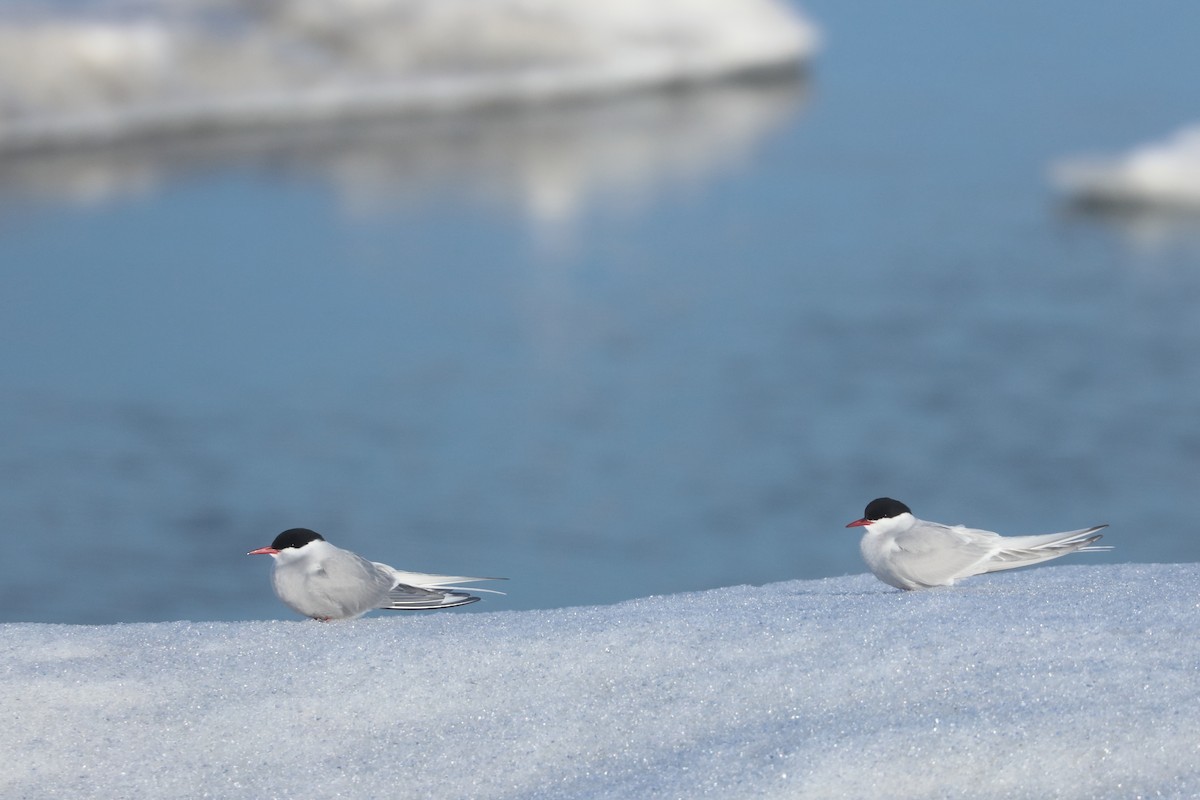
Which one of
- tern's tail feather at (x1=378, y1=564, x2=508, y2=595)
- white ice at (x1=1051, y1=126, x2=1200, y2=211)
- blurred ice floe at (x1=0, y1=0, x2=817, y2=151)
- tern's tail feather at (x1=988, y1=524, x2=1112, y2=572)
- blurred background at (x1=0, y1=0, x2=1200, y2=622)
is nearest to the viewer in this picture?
tern's tail feather at (x1=988, y1=524, x2=1112, y2=572)

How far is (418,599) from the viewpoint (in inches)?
146

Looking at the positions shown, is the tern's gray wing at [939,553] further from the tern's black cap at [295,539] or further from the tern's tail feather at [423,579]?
the tern's black cap at [295,539]

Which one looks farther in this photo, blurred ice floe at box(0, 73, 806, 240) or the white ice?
blurred ice floe at box(0, 73, 806, 240)

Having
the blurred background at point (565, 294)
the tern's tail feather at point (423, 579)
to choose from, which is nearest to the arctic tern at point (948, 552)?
the tern's tail feather at point (423, 579)

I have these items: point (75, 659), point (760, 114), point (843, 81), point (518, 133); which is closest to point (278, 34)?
point (518, 133)

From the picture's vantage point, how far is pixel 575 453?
13.3 meters

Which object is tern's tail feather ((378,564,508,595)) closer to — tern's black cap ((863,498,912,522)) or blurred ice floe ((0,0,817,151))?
tern's black cap ((863,498,912,522))

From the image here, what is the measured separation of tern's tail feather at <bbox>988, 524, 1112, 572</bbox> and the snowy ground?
0.08m

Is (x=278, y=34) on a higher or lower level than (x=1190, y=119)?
higher

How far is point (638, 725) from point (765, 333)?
13.2 metres

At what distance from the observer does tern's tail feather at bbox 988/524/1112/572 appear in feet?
11.9

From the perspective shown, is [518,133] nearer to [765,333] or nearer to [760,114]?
[760,114]

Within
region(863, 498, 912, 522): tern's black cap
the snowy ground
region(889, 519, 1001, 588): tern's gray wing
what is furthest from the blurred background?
the snowy ground

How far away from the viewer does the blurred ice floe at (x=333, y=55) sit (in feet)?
74.3
